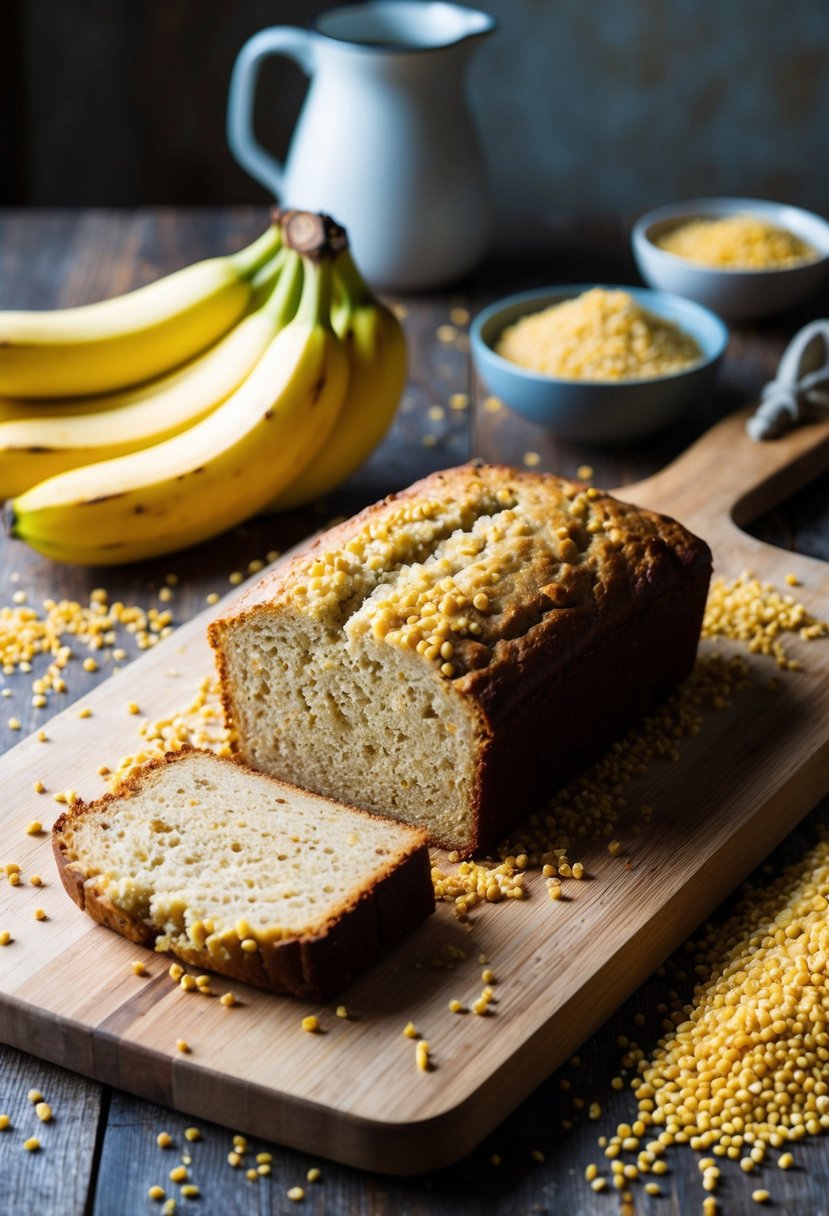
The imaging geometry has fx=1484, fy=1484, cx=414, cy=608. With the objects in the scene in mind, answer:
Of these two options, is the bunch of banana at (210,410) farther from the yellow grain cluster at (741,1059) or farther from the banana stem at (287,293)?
the yellow grain cluster at (741,1059)

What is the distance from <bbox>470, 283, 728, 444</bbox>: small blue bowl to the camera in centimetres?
369

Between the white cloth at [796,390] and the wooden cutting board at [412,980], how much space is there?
3.62ft

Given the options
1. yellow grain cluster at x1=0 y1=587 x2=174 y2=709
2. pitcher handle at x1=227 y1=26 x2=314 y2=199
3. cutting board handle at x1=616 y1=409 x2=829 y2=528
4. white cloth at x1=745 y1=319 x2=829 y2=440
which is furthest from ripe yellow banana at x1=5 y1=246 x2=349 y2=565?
pitcher handle at x1=227 y1=26 x2=314 y2=199

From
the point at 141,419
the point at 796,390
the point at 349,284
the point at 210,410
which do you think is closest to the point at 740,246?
the point at 796,390

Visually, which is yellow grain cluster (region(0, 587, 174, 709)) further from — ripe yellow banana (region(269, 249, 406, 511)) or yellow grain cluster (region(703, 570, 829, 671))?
yellow grain cluster (region(703, 570, 829, 671))

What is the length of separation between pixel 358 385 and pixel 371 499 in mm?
325

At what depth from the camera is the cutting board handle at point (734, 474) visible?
3.55m

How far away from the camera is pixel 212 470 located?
3.30m

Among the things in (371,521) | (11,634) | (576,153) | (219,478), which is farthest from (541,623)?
(576,153)

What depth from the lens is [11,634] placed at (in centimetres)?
322

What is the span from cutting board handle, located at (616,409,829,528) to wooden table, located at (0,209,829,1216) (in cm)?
9

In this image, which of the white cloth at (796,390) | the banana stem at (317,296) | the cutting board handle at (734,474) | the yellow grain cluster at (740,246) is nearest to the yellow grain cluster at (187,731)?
the banana stem at (317,296)

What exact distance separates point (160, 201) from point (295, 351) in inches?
144

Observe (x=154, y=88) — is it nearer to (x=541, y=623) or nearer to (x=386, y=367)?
(x=386, y=367)
